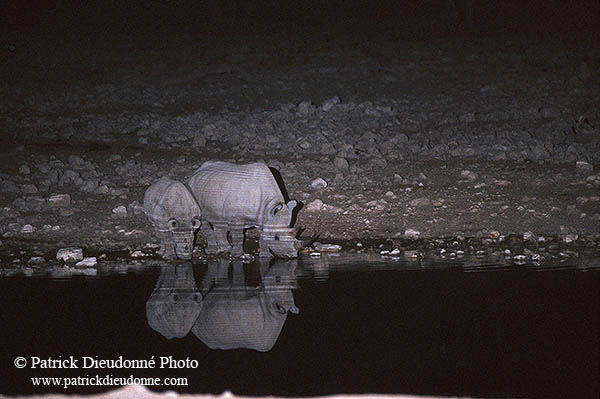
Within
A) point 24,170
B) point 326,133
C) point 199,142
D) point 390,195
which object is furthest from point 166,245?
point 326,133

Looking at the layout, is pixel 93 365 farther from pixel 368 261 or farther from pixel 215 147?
pixel 215 147

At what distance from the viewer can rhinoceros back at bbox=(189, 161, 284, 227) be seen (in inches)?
340

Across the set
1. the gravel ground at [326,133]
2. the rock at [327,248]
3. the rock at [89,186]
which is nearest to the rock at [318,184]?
the gravel ground at [326,133]

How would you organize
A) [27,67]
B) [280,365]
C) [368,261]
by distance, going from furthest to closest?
[27,67]
[368,261]
[280,365]

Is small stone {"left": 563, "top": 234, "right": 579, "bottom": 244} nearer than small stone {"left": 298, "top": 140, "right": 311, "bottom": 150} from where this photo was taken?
Yes

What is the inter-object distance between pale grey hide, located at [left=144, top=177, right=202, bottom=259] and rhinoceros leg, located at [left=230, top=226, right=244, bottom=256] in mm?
377

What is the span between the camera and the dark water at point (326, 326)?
20.2ft

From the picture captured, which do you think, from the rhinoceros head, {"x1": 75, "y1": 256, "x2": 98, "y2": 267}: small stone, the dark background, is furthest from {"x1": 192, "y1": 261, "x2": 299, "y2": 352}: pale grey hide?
the dark background

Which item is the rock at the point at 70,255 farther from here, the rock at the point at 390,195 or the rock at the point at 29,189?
the rock at the point at 390,195

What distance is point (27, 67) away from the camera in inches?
745

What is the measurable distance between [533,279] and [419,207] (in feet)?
7.68

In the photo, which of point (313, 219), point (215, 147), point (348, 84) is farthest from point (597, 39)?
point (313, 219)

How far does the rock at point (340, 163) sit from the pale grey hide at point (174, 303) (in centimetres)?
370

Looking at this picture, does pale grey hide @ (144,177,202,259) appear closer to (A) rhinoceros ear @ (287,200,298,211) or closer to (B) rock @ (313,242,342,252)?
(A) rhinoceros ear @ (287,200,298,211)
